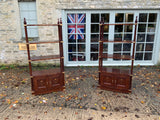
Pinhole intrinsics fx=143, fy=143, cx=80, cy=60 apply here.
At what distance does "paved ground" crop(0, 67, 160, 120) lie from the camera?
331cm

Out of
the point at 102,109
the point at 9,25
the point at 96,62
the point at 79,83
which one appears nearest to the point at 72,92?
the point at 79,83

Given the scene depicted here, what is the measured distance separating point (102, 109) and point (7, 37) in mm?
5117

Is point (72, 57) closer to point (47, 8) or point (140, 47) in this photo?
point (47, 8)

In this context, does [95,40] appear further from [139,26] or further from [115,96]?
[115,96]

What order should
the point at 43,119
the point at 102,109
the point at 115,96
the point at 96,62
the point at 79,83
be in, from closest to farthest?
the point at 43,119
the point at 102,109
the point at 115,96
the point at 79,83
the point at 96,62

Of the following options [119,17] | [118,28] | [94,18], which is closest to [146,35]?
[118,28]

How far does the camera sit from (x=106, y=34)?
21.1 ft

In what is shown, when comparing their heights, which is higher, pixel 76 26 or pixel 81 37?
pixel 76 26

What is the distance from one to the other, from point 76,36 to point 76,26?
44cm

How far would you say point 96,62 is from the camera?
677cm

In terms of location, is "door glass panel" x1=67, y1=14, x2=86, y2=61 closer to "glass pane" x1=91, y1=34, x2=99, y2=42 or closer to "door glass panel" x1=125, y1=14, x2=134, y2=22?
"glass pane" x1=91, y1=34, x2=99, y2=42

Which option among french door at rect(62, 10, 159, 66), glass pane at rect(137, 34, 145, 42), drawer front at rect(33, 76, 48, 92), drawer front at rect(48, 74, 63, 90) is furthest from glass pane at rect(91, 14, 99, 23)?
drawer front at rect(33, 76, 48, 92)

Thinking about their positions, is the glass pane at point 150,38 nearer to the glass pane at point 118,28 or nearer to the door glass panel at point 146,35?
the door glass panel at point 146,35

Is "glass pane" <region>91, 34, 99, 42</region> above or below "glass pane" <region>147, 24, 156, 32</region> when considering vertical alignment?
below
